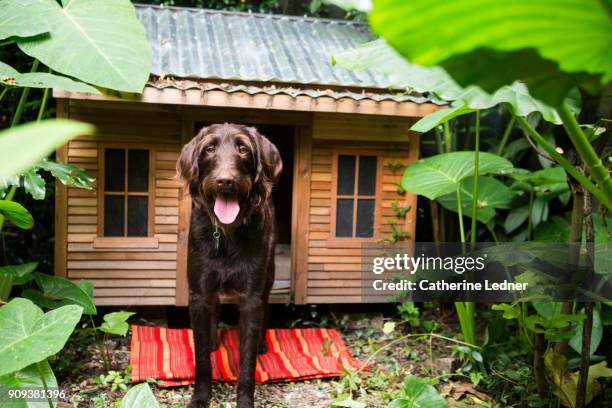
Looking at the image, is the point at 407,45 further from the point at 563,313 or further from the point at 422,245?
the point at 422,245

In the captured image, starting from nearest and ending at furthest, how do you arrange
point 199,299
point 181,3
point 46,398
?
point 46,398 → point 199,299 → point 181,3

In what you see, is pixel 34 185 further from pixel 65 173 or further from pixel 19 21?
pixel 19 21

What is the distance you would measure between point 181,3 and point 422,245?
4652 mm

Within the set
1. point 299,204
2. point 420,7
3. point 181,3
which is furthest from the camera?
point 181,3

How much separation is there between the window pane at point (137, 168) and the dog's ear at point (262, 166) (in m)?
1.35

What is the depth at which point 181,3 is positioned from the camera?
733 cm

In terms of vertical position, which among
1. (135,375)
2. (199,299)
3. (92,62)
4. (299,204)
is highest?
(92,62)

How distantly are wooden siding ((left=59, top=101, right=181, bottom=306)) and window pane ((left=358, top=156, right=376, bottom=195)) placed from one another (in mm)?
1440

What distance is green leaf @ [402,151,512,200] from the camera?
379cm

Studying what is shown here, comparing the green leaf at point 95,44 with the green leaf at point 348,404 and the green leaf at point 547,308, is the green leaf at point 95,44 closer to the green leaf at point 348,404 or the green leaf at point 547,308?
the green leaf at point 348,404

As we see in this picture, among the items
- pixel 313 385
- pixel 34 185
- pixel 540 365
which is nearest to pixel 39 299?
pixel 34 185

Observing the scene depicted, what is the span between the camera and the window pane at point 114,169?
167 inches

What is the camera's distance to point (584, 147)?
1161mm

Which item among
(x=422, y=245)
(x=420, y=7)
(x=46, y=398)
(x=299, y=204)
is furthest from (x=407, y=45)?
(x=422, y=245)
